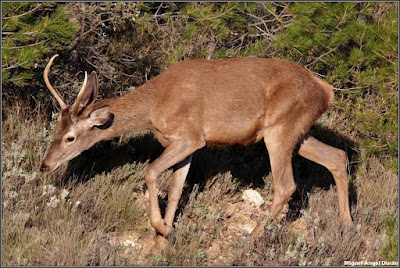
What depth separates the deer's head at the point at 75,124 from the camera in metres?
7.76

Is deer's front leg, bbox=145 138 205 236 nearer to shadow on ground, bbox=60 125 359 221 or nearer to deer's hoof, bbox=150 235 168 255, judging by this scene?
deer's hoof, bbox=150 235 168 255

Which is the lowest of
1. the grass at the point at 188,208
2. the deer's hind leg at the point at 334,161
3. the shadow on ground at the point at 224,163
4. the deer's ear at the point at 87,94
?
the shadow on ground at the point at 224,163

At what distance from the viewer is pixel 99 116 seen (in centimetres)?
777

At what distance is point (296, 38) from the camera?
9.46 meters

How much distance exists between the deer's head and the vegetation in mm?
360

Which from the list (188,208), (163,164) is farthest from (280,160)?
(163,164)

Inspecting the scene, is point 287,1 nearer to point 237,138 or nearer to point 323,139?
point 323,139

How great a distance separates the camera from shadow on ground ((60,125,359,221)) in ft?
29.2

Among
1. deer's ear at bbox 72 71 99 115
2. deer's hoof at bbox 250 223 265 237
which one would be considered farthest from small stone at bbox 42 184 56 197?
deer's hoof at bbox 250 223 265 237

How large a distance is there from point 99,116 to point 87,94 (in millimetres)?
289

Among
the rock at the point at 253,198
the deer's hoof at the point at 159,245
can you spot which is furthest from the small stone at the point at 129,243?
the rock at the point at 253,198

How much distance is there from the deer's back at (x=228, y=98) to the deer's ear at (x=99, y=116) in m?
0.55

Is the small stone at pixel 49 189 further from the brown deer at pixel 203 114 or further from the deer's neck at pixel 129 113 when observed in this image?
the deer's neck at pixel 129 113

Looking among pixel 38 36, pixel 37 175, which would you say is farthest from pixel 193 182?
pixel 38 36
